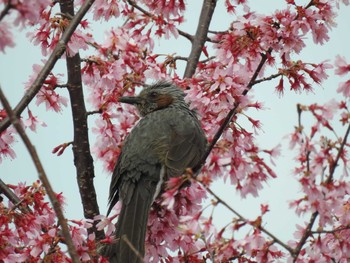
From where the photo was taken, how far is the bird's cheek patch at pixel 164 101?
21.0 feet

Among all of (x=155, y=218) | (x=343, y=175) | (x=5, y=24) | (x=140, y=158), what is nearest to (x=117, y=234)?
(x=155, y=218)

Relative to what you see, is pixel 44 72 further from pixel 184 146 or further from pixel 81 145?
pixel 184 146

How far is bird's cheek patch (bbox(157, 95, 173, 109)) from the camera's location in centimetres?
641

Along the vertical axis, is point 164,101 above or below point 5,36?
above

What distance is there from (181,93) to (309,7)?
2.01 m

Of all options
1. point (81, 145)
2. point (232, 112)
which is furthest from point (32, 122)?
point (232, 112)

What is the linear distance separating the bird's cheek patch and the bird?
0.12m

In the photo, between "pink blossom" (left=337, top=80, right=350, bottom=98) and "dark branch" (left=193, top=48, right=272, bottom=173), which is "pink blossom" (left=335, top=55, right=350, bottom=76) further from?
"dark branch" (left=193, top=48, right=272, bottom=173)

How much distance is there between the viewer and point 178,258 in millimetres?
4812

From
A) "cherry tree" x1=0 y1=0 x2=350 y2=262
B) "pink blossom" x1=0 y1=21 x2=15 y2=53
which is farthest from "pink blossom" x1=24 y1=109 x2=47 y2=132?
"pink blossom" x1=0 y1=21 x2=15 y2=53

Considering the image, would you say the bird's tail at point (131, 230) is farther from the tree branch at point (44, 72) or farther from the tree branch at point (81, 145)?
the tree branch at point (44, 72)

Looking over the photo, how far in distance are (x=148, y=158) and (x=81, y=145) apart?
53cm

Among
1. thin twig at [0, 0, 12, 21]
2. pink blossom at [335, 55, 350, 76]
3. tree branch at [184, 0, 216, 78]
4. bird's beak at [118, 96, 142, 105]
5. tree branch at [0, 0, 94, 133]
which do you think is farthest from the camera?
tree branch at [184, 0, 216, 78]

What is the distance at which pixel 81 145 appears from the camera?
18.0 ft
